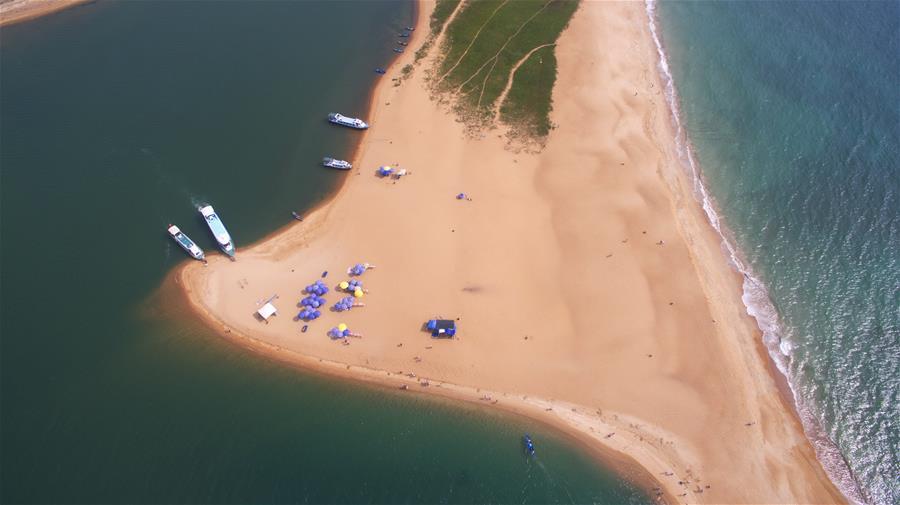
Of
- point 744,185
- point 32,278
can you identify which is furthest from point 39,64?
point 744,185

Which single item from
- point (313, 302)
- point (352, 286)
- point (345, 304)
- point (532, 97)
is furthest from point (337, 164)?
point (532, 97)

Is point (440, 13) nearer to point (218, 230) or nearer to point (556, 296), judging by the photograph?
point (218, 230)

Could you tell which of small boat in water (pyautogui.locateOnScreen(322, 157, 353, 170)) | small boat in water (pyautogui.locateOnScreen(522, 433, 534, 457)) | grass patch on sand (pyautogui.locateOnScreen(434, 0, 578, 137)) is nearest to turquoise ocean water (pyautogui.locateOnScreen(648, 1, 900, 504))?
grass patch on sand (pyautogui.locateOnScreen(434, 0, 578, 137))

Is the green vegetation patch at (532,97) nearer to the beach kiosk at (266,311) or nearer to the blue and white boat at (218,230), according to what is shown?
the blue and white boat at (218,230)

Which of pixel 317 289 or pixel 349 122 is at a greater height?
pixel 349 122

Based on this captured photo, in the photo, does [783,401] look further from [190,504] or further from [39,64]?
[39,64]

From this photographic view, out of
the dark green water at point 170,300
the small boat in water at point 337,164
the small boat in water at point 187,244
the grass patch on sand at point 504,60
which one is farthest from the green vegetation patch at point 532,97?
the small boat in water at point 187,244
